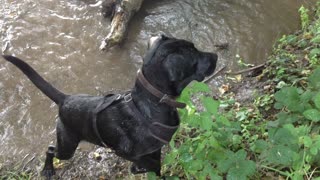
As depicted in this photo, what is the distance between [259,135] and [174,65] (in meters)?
1.22

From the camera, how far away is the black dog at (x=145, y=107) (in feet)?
9.39

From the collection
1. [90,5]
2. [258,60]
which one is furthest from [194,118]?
[90,5]

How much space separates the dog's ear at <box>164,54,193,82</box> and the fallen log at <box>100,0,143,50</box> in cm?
244

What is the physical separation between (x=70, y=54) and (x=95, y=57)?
1.15 ft

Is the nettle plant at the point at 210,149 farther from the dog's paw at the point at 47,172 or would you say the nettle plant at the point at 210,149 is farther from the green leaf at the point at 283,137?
the dog's paw at the point at 47,172

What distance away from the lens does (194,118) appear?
2.92 m

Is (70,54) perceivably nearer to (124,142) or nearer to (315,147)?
(124,142)

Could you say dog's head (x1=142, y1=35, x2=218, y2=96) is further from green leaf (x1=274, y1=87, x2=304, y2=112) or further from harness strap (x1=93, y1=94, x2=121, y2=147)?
green leaf (x1=274, y1=87, x2=304, y2=112)

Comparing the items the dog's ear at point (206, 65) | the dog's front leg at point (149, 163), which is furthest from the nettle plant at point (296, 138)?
the dog's front leg at point (149, 163)

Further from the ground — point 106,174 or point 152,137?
point 152,137

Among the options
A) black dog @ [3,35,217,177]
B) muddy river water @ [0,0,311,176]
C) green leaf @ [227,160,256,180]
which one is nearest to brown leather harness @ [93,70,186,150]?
black dog @ [3,35,217,177]

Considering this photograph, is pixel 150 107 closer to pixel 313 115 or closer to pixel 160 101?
pixel 160 101

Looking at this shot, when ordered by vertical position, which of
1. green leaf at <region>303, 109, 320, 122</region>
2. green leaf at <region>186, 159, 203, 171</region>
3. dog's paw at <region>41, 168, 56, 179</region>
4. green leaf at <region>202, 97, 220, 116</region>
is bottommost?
dog's paw at <region>41, 168, 56, 179</region>

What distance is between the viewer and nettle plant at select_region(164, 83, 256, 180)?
2.75m
